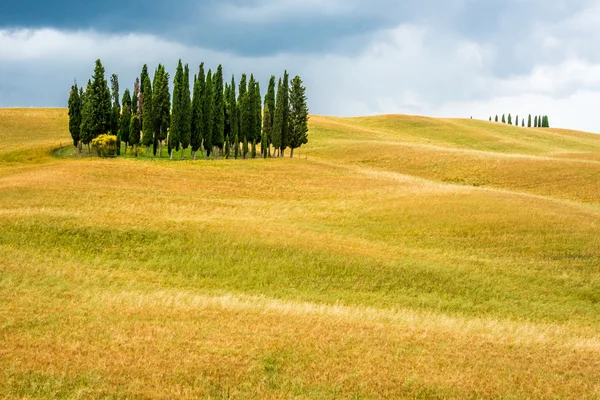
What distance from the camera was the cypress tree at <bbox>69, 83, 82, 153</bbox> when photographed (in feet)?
295

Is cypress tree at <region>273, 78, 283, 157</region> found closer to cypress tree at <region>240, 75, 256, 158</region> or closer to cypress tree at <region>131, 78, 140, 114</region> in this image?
cypress tree at <region>240, 75, 256, 158</region>

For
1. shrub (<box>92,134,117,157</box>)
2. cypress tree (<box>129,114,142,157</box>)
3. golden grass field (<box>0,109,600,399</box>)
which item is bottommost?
golden grass field (<box>0,109,600,399</box>)

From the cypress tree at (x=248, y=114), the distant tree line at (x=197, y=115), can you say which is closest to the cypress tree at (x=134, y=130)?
the distant tree line at (x=197, y=115)

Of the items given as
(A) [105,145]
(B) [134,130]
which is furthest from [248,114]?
(A) [105,145]

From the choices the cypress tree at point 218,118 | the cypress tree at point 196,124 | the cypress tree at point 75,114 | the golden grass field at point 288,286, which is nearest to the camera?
the golden grass field at point 288,286

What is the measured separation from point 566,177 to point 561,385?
61.1m

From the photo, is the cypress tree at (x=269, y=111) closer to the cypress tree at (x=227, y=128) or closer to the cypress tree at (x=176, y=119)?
the cypress tree at (x=227, y=128)

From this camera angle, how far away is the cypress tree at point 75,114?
8988 cm

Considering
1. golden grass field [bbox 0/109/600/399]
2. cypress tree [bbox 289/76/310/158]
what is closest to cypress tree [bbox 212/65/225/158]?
cypress tree [bbox 289/76/310/158]

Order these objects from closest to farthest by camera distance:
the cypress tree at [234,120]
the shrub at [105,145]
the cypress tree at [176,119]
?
the cypress tree at [176,119] → the shrub at [105,145] → the cypress tree at [234,120]

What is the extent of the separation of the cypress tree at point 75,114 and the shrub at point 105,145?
162 inches

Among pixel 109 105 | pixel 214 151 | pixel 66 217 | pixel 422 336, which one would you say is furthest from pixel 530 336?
pixel 109 105

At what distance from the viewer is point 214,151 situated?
Answer: 286 ft

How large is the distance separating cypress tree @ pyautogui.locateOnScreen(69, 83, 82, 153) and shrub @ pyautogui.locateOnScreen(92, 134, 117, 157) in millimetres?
4112
